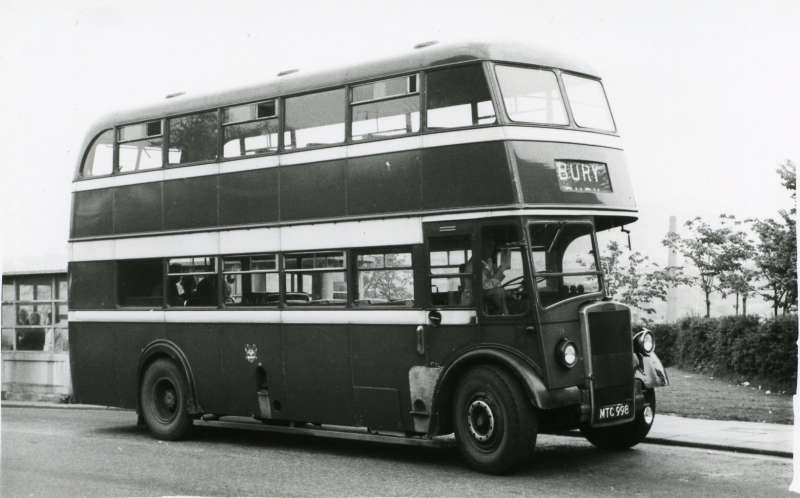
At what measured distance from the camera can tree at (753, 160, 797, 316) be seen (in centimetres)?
1645

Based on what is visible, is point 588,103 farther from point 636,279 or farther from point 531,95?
point 636,279

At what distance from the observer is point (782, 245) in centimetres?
1658

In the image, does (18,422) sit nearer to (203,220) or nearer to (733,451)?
(203,220)

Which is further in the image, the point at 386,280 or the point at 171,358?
the point at 171,358

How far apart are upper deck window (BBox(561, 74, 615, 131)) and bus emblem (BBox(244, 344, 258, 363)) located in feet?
15.8

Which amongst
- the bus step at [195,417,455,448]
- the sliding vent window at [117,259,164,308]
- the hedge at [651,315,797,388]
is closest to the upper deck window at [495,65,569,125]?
the bus step at [195,417,455,448]

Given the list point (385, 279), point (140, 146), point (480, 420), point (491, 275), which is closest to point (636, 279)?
point (140, 146)

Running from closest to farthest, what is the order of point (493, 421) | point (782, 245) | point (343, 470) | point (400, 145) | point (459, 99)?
point (493, 421) < point (459, 99) < point (343, 470) < point (400, 145) < point (782, 245)

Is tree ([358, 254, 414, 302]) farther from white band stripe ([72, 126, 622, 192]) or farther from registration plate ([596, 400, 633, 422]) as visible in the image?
registration plate ([596, 400, 633, 422])

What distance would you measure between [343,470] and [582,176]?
12.9 feet

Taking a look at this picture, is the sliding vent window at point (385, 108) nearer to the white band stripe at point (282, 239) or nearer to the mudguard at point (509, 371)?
the white band stripe at point (282, 239)

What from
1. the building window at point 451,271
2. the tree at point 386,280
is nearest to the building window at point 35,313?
the tree at point 386,280

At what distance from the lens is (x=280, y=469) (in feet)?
35.3

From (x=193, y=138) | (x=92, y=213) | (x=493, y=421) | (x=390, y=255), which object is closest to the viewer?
(x=493, y=421)
